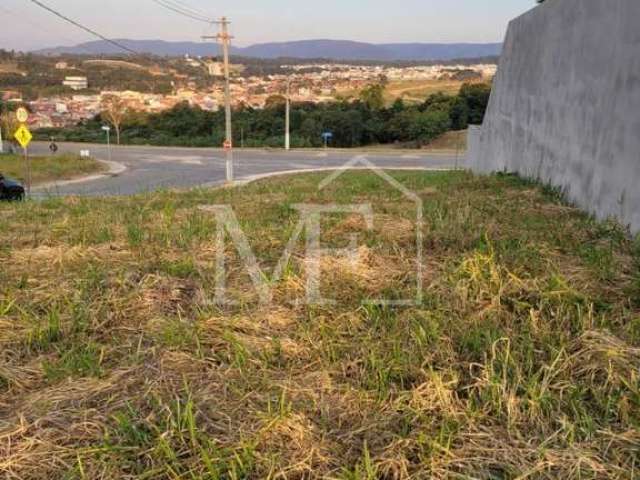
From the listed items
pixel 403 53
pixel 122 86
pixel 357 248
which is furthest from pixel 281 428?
pixel 403 53

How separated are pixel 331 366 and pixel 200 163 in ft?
103

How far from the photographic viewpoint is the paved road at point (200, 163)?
24484 millimetres

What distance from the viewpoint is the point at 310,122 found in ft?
139

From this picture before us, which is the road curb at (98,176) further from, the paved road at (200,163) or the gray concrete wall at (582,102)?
the gray concrete wall at (582,102)

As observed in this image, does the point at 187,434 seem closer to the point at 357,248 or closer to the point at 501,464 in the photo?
the point at 501,464

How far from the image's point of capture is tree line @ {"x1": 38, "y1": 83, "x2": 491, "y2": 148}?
38.8m

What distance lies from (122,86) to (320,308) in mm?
48433

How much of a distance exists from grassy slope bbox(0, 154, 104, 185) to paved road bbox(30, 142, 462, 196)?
1.68 metres

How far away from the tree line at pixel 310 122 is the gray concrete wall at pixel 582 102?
31.1 meters

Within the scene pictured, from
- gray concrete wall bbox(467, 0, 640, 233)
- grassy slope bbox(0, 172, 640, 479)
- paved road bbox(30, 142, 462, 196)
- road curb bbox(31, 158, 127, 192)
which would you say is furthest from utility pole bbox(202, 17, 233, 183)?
grassy slope bbox(0, 172, 640, 479)

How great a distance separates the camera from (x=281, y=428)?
5.34 ft

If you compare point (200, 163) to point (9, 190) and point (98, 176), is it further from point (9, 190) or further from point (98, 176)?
point (9, 190)

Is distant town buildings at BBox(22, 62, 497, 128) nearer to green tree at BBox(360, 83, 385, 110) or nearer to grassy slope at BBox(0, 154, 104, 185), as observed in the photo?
green tree at BBox(360, 83, 385, 110)

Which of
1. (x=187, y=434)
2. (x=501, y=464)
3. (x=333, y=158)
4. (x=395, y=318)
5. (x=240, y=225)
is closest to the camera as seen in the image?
(x=501, y=464)
